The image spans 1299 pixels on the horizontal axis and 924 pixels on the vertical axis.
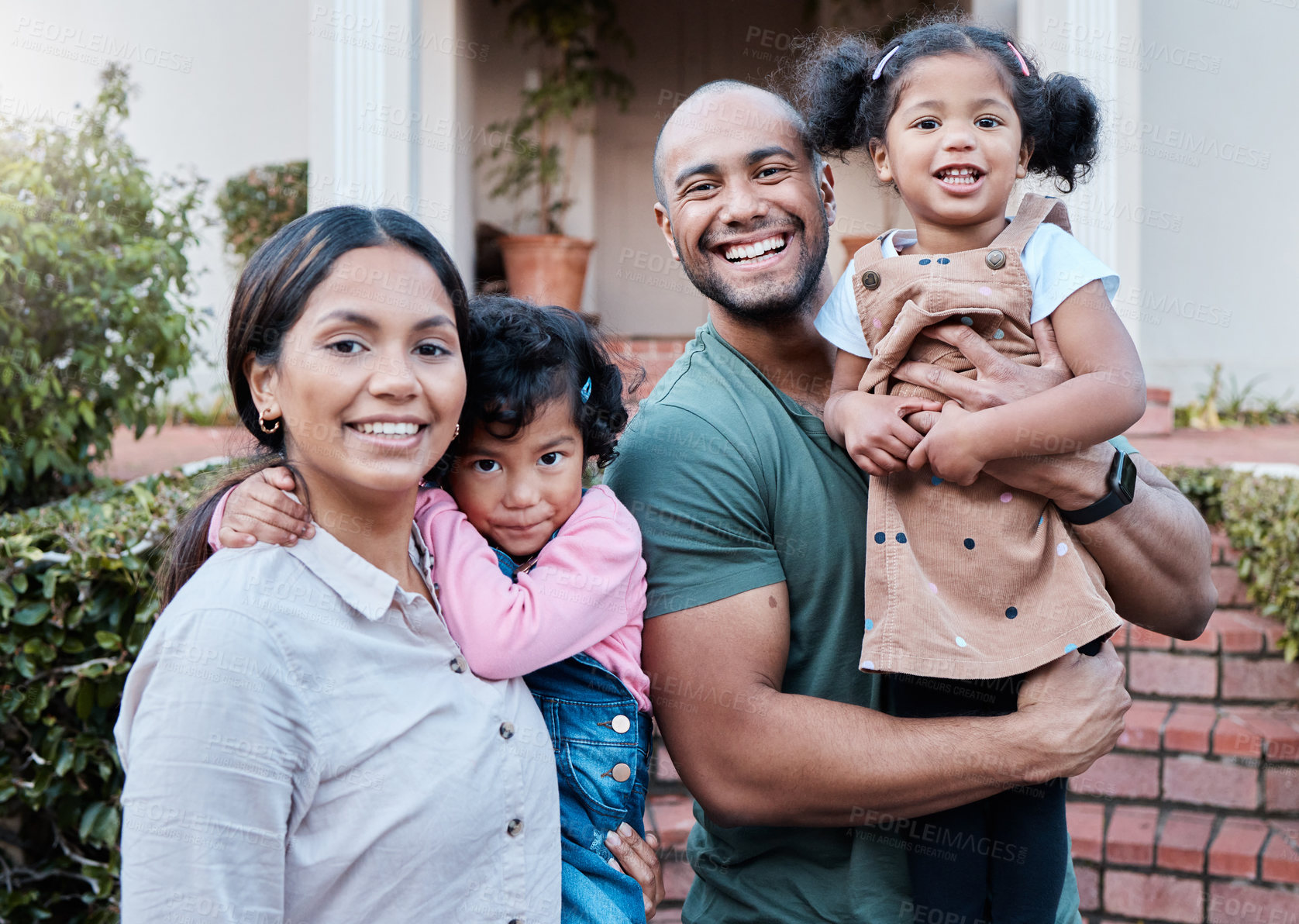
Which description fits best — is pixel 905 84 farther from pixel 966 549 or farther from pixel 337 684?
pixel 337 684

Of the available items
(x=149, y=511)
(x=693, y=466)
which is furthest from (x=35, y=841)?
(x=693, y=466)

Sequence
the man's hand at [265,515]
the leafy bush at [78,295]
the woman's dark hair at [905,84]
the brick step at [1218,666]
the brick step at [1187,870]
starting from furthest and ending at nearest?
the leafy bush at [78,295], the brick step at [1218,666], the brick step at [1187,870], the woman's dark hair at [905,84], the man's hand at [265,515]

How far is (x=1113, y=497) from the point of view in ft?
5.32

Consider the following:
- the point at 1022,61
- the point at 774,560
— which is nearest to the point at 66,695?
the point at 774,560

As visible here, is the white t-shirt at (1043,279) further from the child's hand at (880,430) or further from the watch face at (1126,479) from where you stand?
the watch face at (1126,479)

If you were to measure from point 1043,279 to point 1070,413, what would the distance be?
0.84 ft

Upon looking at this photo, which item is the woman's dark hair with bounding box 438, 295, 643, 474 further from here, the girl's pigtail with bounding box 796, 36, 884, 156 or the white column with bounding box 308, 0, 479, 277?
the white column with bounding box 308, 0, 479, 277

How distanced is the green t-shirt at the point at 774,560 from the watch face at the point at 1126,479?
0.40m

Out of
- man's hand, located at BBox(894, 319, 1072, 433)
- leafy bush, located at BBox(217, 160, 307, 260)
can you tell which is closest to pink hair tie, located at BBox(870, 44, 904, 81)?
man's hand, located at BBox(894, 319, 1072, 433)

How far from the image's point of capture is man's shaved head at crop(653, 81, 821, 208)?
6.50ft

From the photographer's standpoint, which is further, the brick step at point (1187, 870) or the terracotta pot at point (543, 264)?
the terracotta pot at point (543, 264)

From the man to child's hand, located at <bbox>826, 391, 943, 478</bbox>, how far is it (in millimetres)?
59

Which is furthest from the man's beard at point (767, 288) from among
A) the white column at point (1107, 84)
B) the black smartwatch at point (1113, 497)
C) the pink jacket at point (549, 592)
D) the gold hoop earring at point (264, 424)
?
the white column at point (1107, 84)

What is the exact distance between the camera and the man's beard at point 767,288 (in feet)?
6.23
